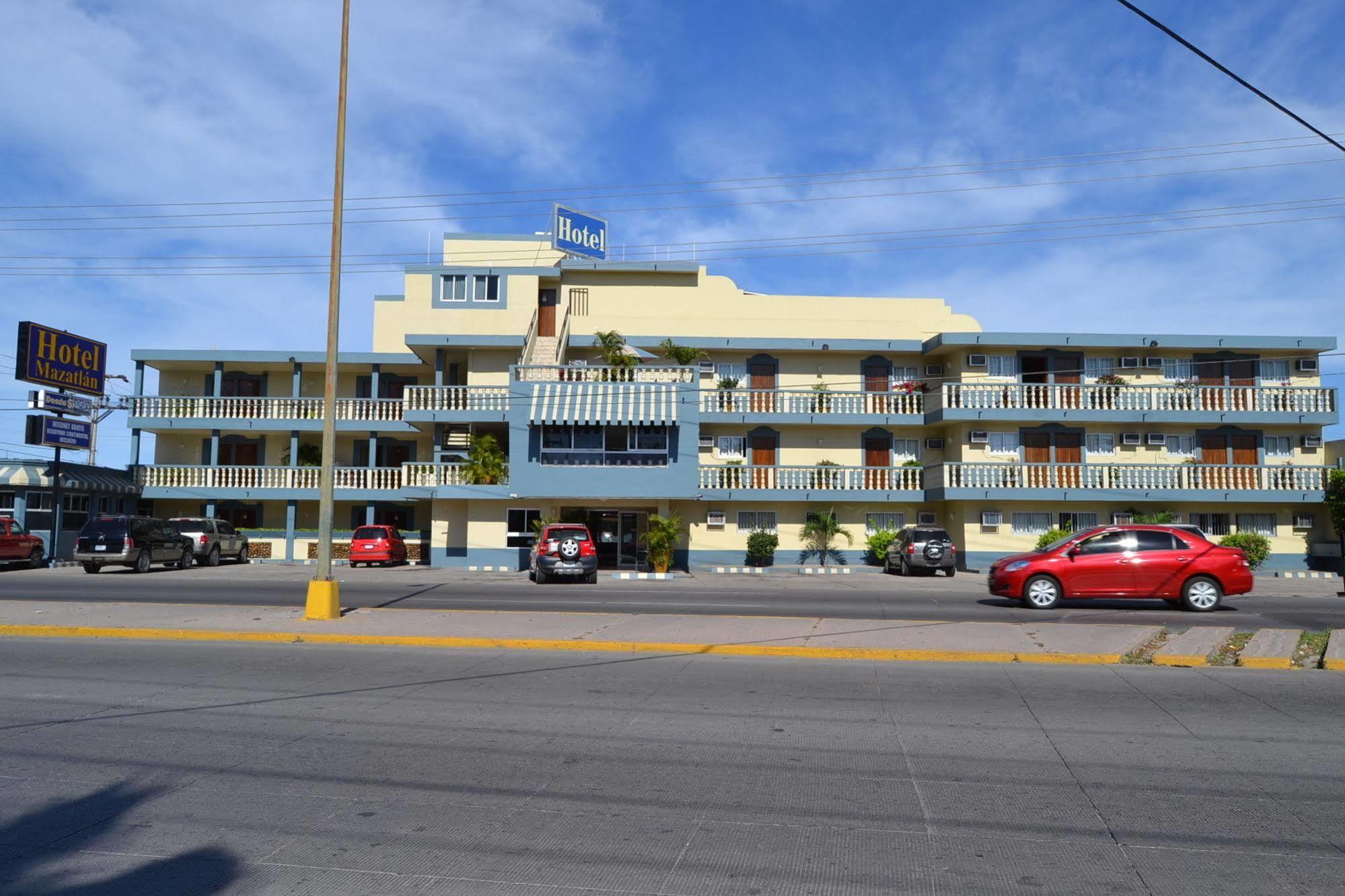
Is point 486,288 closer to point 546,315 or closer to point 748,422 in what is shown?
point 546,315

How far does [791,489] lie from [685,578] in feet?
23.1

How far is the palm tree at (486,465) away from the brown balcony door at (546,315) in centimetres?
736

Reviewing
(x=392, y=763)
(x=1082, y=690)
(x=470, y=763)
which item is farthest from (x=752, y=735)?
(x=1082, y=690)

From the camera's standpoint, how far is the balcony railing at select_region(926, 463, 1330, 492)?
3581cm

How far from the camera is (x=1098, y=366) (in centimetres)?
3841

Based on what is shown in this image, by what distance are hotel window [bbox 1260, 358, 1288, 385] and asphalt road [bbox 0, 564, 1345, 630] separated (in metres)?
9.88

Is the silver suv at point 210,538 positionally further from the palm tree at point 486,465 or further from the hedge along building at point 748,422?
the palm tree at point 486,465

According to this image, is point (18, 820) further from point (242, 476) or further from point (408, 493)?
point (242, 476)

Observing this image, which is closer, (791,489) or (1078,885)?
(1078,885)

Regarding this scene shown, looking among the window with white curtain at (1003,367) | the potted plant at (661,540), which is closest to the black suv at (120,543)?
the potted plant at (661,540)

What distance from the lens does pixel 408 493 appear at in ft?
119

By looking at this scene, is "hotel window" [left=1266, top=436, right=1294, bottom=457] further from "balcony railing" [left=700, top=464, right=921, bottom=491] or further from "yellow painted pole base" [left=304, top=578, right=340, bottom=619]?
"yellow painted pole base" [left=304, top=578, right=340, bottom=619]

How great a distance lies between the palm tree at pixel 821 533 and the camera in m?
37.3

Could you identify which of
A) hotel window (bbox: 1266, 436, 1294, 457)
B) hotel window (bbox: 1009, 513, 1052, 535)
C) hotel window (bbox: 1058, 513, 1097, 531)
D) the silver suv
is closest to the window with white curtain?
hotel window (bbox: 1009, 513, 1052, 535)
